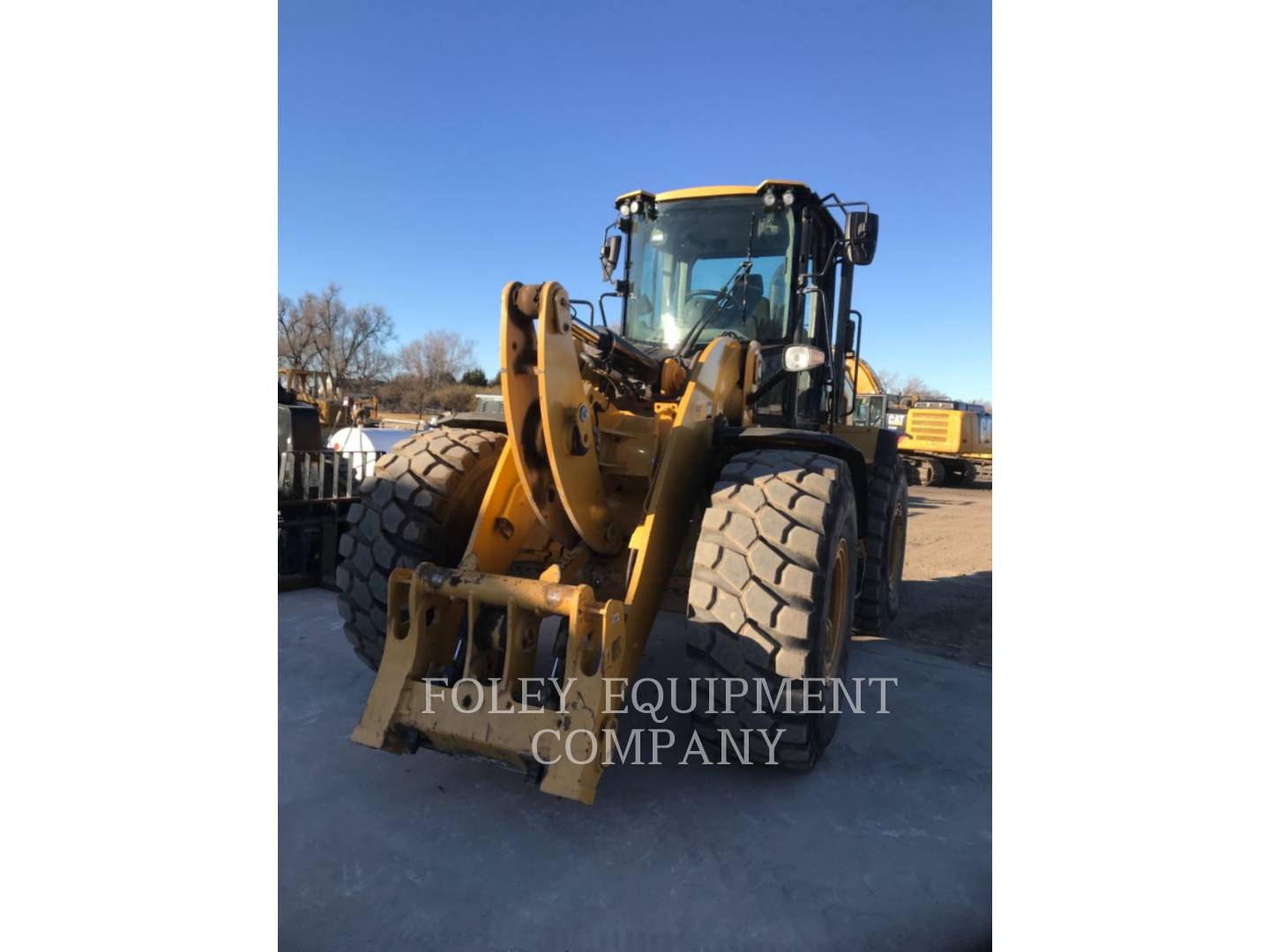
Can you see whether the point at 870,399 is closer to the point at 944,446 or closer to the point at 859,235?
the point at 859,235

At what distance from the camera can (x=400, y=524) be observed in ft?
11.7

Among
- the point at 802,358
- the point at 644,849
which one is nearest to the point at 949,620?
the point at 802,358

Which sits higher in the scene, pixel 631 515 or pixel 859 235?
pixel 859 235

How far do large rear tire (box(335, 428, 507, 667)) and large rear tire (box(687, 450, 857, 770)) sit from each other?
1.39 m

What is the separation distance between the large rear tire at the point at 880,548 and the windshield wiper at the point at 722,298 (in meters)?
1.89

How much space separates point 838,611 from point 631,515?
1163mm

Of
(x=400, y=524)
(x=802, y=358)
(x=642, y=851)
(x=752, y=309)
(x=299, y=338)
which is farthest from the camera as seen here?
(x=299, y=338)

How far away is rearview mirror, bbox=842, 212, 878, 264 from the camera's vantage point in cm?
407

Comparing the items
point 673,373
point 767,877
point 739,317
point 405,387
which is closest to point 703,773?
point 767,877

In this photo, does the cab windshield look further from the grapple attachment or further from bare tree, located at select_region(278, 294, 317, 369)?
bare tree, located at select_region(278, 294, 317, 369)

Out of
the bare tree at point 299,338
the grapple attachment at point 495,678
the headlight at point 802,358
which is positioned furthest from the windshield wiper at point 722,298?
the bare tree at point 299,338

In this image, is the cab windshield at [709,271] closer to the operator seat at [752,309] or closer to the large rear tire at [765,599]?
the operator seat at [752,309]

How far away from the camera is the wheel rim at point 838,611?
3586 millimetres

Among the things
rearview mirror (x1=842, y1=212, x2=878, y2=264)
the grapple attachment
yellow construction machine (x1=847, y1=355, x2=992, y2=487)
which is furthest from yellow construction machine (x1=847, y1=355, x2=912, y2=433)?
yellow construction machine (x1=847, y1=355, x2=992, y2=487)
